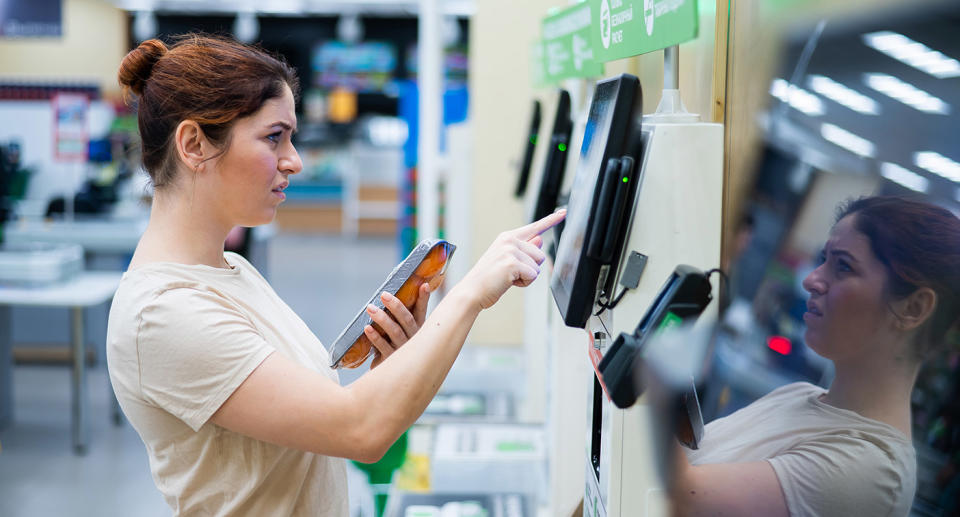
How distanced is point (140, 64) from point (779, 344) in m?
1.08

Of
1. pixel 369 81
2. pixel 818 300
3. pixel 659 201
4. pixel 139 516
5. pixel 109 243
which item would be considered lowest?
pixel 139 516

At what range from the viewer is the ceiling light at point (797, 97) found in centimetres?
119

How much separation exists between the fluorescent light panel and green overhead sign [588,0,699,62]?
0.18 metres

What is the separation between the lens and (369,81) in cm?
1767

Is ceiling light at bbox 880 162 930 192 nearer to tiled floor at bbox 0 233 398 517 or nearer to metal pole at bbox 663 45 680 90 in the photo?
metal pole at bbox 663 45 680 90

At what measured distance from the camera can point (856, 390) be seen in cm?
100

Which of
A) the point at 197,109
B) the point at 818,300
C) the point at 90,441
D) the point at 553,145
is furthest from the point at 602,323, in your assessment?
the point at 90,441

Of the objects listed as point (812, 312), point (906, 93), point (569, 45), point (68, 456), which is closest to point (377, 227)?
point (68, 456)

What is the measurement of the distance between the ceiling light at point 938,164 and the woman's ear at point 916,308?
4.4 inches

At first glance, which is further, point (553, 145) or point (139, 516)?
point (139, 516)

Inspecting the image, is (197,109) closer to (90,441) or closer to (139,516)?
(139,516)

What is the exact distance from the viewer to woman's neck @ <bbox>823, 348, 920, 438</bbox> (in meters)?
0.92

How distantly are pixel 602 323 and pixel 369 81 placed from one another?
1685 centimetres

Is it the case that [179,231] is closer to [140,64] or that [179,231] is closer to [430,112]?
[140,64]
